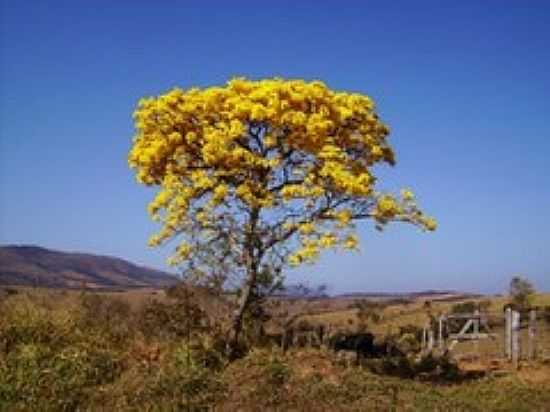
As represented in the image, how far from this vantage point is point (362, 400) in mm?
15789

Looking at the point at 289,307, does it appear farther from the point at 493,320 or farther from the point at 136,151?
the point at 493,320

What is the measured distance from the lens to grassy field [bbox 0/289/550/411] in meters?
14.5

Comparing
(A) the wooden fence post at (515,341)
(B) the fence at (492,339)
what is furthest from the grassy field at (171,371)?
(B) the fence at (492,339)

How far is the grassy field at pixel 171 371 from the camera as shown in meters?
14.5

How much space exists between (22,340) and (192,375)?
3.91m

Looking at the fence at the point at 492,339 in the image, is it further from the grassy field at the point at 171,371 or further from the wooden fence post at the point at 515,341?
the grassy field at the point at 171,371

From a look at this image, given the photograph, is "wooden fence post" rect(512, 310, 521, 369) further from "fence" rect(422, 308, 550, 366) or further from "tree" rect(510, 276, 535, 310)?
"tree" rect(510, 276, 535, 310)

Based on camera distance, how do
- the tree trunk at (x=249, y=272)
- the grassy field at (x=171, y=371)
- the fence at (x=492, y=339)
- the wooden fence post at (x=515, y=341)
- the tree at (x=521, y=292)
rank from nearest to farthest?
the grassy field at (x=171, y=371) → the tree trunk at (x=249, y=272) → the wooden fence post at (x=515, y=341) → the fence at (x=492, y=339) → the tree at (x=521, y=292)

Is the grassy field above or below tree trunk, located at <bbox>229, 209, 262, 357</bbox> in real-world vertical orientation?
below

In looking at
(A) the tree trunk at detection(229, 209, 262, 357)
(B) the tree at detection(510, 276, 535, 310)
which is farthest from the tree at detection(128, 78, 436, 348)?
(B) the tree at detection(510, 276, 535, 310)

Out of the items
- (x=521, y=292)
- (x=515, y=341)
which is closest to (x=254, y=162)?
(x=515, y=341)

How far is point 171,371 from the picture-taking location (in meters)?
15.6

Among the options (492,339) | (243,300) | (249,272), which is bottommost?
(492,339)

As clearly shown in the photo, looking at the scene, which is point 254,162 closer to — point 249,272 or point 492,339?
point 249,272
